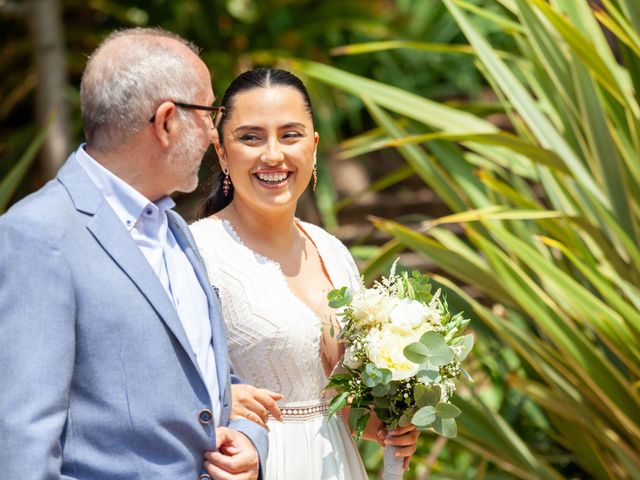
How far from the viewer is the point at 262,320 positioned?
2072mm

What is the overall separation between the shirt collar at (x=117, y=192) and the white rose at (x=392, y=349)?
0.52 m

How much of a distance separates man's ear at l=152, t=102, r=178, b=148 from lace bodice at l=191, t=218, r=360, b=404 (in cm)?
40

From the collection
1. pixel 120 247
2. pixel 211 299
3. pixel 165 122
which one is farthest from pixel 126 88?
pixel 211 299

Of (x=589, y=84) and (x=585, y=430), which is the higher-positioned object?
(x=589, y=84)

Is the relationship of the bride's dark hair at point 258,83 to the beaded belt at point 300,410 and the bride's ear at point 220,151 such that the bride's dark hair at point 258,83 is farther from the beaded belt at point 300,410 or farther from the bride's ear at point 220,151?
the beaded belt at point 300,410

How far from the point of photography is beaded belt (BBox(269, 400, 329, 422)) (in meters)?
2.14

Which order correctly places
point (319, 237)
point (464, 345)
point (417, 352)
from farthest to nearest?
point (319, 237)
point (464, 345)
point (417, 352)

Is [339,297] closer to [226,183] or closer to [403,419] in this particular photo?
[403,419]

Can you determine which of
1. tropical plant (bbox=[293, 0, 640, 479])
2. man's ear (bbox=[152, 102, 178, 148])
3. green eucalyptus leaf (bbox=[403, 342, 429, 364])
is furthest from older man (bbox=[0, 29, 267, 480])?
tropical plant (bbox=[293, 0, 640, 479])

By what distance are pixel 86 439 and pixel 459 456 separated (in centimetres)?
335

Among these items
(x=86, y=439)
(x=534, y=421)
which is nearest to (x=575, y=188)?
(x=534, y=421)

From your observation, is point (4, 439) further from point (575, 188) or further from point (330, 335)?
point (575, 188)

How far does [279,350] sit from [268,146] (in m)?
0.40

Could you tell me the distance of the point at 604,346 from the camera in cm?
356
